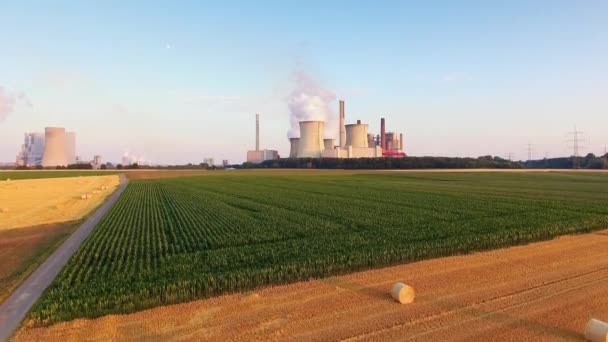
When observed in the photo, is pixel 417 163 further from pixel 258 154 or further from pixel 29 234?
pixel 29 234

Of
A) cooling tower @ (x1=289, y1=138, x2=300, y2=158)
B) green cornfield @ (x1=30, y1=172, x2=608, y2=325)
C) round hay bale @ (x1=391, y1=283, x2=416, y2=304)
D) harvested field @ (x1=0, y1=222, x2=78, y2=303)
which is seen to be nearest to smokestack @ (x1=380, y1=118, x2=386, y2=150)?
cooling tower @ (x1=289, y1=138, x2=300, y2=158)

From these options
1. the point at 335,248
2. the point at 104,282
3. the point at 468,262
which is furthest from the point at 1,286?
the point at 468,262

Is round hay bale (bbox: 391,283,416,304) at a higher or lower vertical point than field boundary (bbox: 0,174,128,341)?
higher

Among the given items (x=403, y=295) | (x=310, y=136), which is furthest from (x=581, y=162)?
(x=403, y=295)

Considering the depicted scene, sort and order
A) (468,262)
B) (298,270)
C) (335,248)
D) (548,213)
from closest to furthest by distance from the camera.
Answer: (298,270)
(468,262)
(335,248)
(548,213)

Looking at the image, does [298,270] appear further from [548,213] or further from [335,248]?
[548,213]

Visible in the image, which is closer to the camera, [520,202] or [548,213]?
[548,213]

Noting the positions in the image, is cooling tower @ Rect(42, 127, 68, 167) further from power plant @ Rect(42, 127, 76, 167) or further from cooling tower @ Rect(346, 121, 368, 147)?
cooling tower @ Rect(346, 121, 368, 147)
